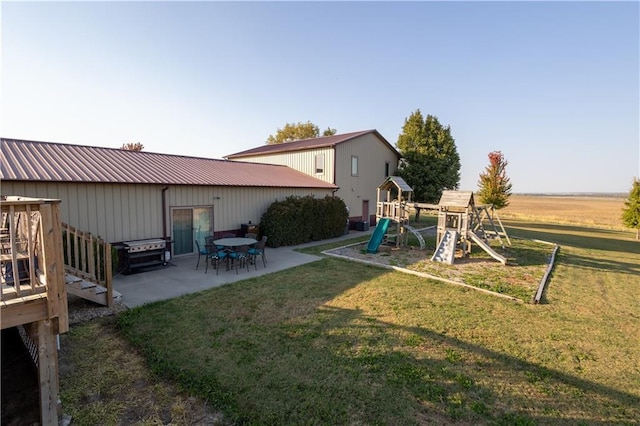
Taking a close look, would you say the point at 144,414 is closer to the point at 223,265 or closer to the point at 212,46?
the point at 223,265

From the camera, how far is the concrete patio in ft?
24.0

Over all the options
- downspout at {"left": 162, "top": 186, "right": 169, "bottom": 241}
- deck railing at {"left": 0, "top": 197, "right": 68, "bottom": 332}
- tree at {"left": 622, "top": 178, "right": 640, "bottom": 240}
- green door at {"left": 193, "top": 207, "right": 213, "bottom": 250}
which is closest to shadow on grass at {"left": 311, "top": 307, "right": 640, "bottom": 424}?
deck railing at {"left": 0, "top": 197, "right": 68, "bottom": 332}

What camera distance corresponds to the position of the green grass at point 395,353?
3637 mm

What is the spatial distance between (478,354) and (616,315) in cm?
448

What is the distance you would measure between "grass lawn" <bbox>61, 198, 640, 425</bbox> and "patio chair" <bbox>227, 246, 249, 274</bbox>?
1625mm

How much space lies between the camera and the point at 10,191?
7816 millimetres

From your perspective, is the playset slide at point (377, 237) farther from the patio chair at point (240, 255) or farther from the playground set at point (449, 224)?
the patio chair at point (240, 255)

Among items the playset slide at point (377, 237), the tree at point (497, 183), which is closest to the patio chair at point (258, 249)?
the playset slide at point (377, 237)

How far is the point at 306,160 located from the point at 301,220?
685 centimetres

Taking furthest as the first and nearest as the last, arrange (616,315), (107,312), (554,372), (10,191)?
(10,191) < (616,315) < (107,312) < (554,372)

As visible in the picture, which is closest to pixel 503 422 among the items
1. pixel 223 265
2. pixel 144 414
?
pixel 144 414

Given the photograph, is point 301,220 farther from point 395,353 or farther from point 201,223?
point 395,353

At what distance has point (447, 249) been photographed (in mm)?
11539

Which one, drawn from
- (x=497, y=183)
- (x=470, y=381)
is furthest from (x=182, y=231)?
(x=497, y=183)
